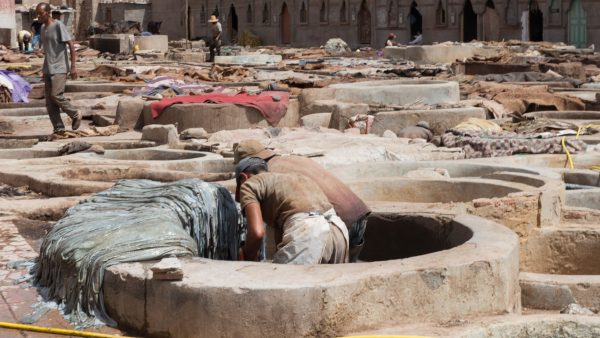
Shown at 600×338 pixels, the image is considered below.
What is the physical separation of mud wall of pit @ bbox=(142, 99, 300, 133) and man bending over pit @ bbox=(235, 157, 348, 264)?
8.60 metres

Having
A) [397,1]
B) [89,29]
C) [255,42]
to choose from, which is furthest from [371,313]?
[89,29]

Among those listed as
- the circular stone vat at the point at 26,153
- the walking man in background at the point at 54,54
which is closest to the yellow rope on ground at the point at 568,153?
the circular stone vat at the point at 26,153

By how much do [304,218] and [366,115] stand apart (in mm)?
9309

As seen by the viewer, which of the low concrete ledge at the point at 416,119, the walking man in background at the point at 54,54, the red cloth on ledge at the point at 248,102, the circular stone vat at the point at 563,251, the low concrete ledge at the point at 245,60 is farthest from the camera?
the low concrete ledge at the point at 245,60

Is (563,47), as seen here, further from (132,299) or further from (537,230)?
(132,299)

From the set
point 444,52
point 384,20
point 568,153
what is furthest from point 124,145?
point 384,20

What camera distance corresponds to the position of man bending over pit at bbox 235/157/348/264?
709cm

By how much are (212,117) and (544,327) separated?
10.5 meters

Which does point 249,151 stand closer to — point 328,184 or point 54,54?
point 328,184

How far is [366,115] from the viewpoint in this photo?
16.4 m

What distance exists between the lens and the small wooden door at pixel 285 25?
52.7 meters

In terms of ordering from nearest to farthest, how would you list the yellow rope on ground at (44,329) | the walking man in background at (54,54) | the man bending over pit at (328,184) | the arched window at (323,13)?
the yellow rope on ground at (44,329), the man bending over pit at (328,184), the walking man in background at (54,54), the arched window at (323,13)

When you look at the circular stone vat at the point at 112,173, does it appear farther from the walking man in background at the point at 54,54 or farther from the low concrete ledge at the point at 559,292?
the low concrete ledge at the point at 559,292

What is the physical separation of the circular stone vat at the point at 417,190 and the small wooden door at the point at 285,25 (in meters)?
42.7
